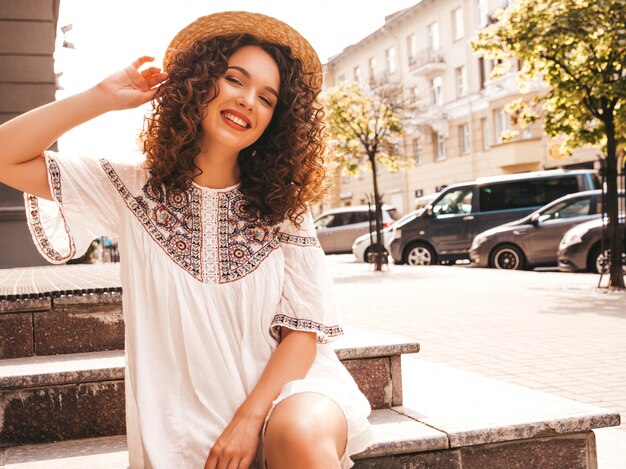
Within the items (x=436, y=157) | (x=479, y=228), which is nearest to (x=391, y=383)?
(x=479, y=228)

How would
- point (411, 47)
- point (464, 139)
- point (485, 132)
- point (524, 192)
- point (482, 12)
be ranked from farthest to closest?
point (411, 47)
point (464, 139)
point (485, 132)
point (482, 12)
point (524, 192)

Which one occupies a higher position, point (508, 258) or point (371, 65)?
point (371, 65)

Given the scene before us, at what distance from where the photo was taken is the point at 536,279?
13.9m

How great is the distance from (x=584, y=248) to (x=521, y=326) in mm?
6857

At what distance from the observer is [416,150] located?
143 feet

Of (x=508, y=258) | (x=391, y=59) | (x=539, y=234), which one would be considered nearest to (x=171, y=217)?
(x=539, y=234)

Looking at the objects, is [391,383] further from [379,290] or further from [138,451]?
[379,290]

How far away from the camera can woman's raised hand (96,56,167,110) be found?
93.0 inches

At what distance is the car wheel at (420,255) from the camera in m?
20.4

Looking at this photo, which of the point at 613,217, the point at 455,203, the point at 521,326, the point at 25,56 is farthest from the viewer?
the point at 455,203

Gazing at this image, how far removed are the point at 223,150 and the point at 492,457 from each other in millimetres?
1512

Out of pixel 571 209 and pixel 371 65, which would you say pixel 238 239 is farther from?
pixel 371 65

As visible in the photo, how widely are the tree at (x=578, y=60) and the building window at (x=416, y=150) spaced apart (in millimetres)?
30600

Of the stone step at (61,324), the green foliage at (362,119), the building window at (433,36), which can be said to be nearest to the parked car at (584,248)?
the green foliage at (362,119)
